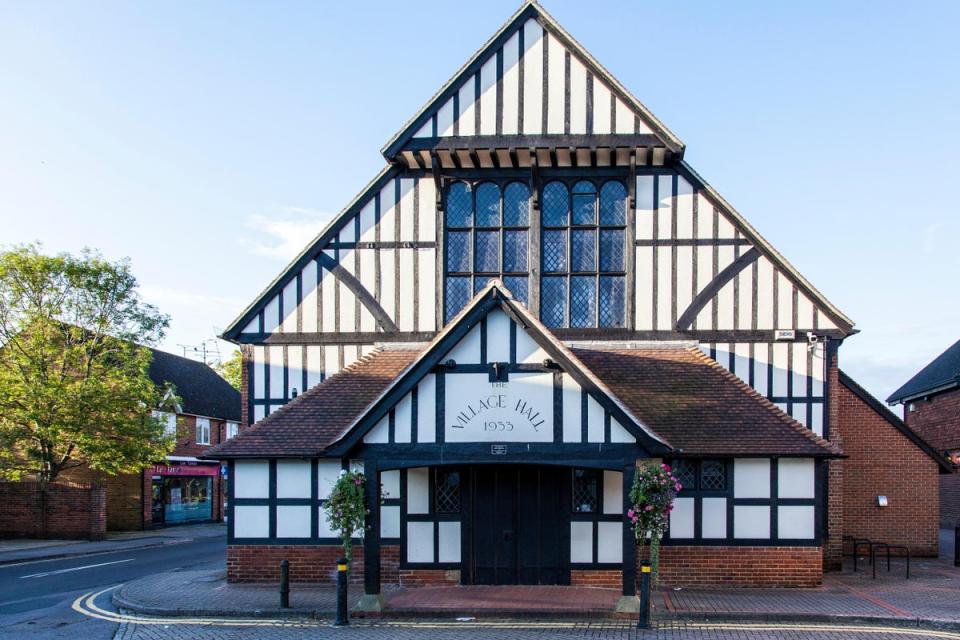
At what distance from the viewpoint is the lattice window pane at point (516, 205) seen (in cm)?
1878

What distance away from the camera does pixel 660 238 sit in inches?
723

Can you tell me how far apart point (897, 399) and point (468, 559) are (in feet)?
101

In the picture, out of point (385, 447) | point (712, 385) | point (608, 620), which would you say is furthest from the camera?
point (712, 385)

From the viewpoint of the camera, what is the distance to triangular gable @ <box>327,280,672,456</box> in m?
13.7

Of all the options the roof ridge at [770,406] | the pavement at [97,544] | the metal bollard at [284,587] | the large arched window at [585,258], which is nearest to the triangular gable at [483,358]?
the metal bollard at [284,587]

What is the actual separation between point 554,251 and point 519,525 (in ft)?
20.7

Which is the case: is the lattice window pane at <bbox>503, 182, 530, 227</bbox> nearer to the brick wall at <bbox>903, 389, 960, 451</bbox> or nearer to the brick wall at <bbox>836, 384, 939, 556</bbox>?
the brick wall at <bbox>836, 384, 939, 556</bbox>

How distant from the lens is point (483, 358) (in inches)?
559

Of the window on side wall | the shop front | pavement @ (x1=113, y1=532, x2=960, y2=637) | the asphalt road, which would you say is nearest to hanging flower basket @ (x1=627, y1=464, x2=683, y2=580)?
pavement @ (x1=113, y1=532, x2=960, y2=637)

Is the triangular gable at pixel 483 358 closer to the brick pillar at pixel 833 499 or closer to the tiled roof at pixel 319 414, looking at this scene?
the tiled roof at pixel 319 414

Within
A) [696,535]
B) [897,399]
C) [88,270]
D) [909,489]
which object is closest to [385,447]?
[696,535]

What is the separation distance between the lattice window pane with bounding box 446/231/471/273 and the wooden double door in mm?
4951

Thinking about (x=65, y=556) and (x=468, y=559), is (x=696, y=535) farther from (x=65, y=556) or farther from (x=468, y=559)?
(x=65, y=556)

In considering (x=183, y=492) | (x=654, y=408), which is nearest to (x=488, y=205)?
(x=654, y=408)
